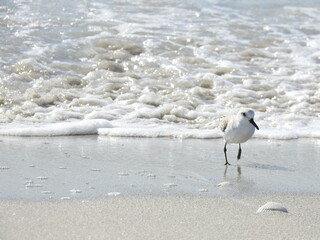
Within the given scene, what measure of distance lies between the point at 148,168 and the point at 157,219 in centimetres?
143

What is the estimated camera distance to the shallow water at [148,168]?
4.93m

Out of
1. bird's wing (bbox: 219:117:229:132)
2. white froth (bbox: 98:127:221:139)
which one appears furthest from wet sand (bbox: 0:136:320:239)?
bird's wing (bbox: 219:117:229:132)

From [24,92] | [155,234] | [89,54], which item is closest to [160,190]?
[155,234]

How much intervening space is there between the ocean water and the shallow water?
441 mm

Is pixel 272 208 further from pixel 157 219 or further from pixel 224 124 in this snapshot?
pixel 224 124

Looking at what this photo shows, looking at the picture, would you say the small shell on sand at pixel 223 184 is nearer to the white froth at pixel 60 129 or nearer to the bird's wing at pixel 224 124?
the bird's wing at pixel 224 124

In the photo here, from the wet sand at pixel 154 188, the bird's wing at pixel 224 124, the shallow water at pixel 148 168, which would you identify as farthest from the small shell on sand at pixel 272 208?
the bird's wing at pixel 224 124

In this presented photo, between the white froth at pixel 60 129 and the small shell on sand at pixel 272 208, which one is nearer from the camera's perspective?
the small shell on sand at pixel 272 208

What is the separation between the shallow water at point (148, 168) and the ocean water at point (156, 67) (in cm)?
44

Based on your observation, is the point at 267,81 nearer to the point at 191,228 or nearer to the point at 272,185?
the point at 272,185

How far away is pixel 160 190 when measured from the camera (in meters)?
4.92

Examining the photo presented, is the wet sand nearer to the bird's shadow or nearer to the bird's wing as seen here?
the bird's shadow

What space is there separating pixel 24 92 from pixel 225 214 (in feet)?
15.3

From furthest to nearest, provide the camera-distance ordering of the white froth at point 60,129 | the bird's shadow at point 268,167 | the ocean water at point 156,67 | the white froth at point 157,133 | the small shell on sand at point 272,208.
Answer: the ocean water at point 156,67 < the white froth at point 157,133 < the white froth at point 60,129 < the bird's shadow at point 268,167 < the small shell on sand at point 272,208
